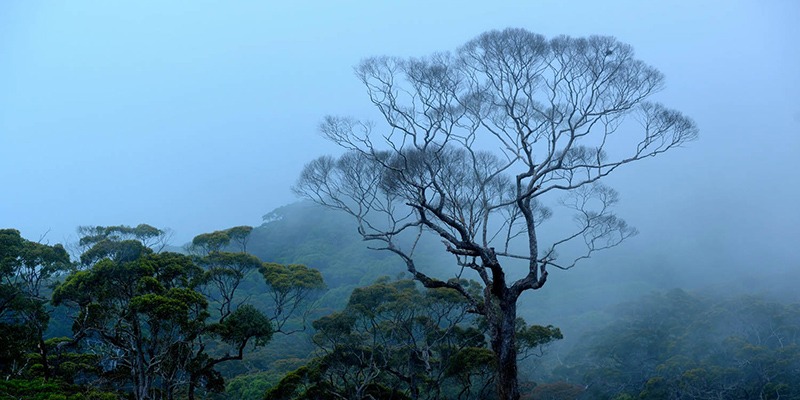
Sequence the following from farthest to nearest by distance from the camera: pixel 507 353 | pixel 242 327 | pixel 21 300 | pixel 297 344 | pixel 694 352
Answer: pixel 297 344, pixel 694 352, pixel 242 327, pixel 21 300, pixel 507 353

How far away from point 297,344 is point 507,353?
98.7 ft

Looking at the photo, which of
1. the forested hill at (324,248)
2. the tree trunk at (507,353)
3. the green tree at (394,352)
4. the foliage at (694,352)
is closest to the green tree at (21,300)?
the green tree at (394,352)

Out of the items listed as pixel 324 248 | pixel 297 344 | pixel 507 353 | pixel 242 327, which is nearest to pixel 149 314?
pixel 242 327

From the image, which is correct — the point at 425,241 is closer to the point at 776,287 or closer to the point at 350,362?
the point at 776,287

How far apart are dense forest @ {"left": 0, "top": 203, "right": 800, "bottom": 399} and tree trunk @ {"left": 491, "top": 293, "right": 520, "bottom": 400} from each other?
14.8 feet

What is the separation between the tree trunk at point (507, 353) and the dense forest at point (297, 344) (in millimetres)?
4520

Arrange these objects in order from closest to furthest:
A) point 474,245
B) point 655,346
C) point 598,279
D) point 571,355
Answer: point 474,245 → point 655,346 → point 571,355 → point 598,279

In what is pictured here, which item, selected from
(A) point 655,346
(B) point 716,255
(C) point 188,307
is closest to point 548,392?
(A) point 655,346

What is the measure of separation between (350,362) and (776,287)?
3292 centimetres

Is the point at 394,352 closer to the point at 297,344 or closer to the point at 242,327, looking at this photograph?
the point at 242,327

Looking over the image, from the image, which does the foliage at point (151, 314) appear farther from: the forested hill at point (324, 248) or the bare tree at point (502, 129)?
→ the forested hill at point (324, 248)

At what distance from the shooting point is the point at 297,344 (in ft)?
125

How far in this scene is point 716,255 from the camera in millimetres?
58312

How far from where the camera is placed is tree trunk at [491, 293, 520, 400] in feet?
32.8
